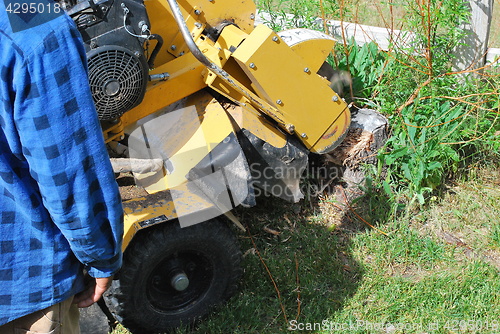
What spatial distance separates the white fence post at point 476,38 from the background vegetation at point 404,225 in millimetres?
104

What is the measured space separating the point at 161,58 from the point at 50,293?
1.87 m

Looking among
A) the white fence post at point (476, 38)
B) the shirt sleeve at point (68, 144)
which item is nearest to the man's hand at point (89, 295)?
the shirt sleeve at point (68, 144)

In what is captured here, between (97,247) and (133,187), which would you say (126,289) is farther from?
(97,247)

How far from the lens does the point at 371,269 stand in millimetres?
3568

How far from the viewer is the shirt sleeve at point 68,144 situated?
4.89 feet

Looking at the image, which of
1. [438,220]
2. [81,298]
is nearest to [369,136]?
[438,220]

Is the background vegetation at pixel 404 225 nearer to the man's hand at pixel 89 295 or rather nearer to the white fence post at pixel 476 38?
the white fence post at pixel 476 38

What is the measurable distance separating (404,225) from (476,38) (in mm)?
1444

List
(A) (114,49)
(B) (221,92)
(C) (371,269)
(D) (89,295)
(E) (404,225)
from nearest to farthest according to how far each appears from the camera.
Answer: (D) (89,295), (A) (114,49), (B) (221,92), (C) (371,269), (E) (404,225)

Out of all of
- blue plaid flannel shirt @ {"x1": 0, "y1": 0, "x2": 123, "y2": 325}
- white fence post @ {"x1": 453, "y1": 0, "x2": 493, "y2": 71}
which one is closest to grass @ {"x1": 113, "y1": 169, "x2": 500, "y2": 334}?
Answer: white fence post @ {"x1": 453, "y1": 0, "x2": 493, "y2": 71}

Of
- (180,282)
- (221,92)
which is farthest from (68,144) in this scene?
(221,92)

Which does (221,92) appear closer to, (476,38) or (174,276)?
(174,276)

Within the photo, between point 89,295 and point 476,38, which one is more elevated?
point 89,295

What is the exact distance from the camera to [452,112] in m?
3.99
